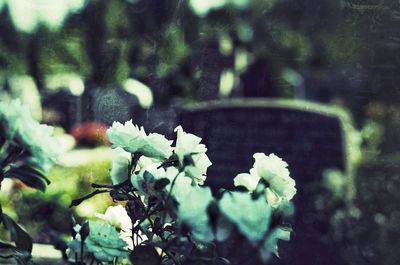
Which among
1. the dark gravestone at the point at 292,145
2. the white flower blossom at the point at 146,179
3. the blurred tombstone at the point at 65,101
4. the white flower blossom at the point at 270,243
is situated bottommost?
the dark gravestone at the point at 292,145

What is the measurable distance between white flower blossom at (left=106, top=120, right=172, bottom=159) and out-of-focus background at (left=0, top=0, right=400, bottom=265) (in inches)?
38.8

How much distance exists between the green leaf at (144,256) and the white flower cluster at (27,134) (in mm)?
153

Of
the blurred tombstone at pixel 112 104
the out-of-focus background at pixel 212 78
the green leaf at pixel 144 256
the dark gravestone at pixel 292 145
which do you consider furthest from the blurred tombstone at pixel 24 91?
the green leaf at pixel 144 256

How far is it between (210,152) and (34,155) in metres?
1.34

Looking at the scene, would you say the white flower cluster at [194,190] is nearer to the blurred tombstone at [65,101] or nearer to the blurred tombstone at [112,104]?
the blurred tombstone at [112,104]

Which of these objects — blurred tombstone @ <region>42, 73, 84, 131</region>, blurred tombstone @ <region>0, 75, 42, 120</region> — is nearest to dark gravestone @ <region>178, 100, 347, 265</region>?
blurred tombstone @ <region>42, 73, 84, 131</region>

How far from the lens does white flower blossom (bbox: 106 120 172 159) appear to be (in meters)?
0.70

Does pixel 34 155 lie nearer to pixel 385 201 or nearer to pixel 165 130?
pixel 165 130

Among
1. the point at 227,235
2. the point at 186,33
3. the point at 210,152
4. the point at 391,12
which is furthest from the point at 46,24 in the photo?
the point at 227,235

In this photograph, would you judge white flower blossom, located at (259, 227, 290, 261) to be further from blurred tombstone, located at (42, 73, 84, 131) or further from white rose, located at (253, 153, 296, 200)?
blurred tombstone, located at (42, 73, 84, 131)

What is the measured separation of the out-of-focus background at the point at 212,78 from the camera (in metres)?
1.83

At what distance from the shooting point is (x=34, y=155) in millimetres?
607

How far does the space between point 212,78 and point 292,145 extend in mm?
377

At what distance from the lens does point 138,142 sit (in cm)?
69
